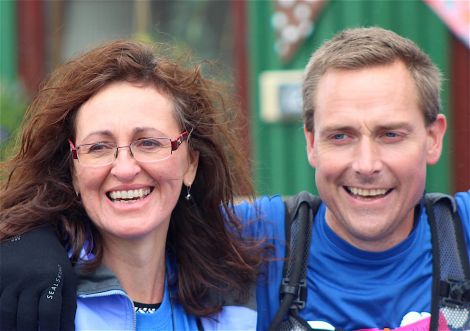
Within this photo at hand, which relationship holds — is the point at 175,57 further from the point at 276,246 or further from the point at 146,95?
the point at 276,246

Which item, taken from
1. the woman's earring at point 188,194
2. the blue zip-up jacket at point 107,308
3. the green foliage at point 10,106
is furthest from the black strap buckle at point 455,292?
the green foliage at point 10,106

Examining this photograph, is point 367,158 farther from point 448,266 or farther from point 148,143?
point 148,143

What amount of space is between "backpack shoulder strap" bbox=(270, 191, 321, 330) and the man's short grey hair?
0.30m

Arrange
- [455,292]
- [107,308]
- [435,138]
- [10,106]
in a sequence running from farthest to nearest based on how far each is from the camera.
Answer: [10,106] → [435,138] → [455,292] → [107,308]

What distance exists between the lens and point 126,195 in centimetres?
256

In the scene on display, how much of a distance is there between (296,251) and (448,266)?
21.2 inches

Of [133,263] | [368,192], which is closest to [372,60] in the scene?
[368,192]

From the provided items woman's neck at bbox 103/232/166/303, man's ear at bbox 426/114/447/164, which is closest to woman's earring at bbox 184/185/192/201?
woman's neck at bbox 103/232/166/303

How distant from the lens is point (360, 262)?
2.83 meters

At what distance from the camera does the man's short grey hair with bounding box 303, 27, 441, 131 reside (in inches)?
111

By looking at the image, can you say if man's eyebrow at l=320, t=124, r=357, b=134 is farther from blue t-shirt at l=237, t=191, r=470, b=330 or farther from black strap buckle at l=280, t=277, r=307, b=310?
black strap buckle at l=280, t=277, r=307, b=310

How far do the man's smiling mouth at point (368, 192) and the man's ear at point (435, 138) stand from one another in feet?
0.79

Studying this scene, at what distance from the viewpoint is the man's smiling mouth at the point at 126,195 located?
8.39 ft

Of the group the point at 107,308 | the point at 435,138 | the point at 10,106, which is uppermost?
the point at 10,106
